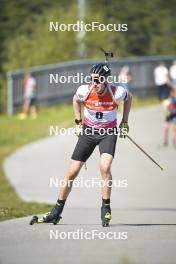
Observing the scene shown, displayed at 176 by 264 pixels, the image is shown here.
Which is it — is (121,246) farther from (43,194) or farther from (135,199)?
(43,194)

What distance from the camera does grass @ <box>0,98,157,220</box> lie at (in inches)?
722

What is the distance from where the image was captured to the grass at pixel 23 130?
60.2 feet

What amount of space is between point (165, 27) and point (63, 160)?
3261 cm

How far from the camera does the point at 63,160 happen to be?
23266 mm

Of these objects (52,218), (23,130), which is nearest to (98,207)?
(52,218)

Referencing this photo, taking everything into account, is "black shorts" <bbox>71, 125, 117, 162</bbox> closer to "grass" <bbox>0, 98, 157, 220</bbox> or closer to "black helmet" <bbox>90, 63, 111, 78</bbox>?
"black helmet" <bbox>90, 63, 111, 78</bbox>

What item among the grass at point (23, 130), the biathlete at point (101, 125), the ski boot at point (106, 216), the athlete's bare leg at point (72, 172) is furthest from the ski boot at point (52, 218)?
the grass at point (23, 130)

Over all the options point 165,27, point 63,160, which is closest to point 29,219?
point 63,160

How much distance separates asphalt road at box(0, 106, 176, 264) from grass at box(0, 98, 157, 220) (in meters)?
0.29

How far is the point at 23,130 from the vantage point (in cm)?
3134
